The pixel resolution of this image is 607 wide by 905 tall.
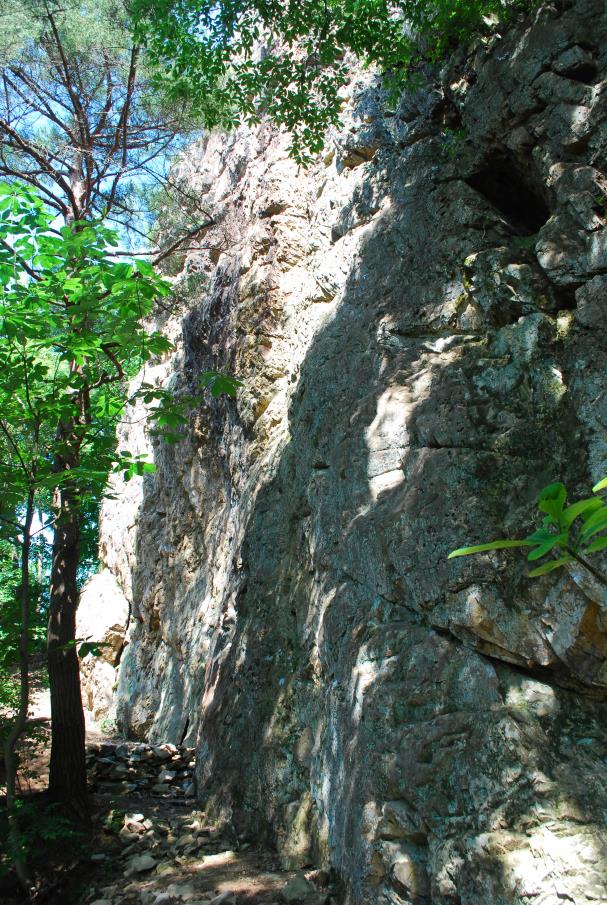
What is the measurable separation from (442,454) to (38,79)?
8.03 metres

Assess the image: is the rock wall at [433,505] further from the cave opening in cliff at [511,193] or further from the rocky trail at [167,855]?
the rocky trail at [167,855]

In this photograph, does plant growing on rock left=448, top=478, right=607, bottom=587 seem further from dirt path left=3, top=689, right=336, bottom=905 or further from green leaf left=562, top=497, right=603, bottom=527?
dirt path left=3, top=689, right=336, bottom=905

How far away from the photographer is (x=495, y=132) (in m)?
5.45

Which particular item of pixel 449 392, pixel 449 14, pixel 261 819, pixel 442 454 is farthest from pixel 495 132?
pixel 261 819

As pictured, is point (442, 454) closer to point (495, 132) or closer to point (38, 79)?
point (495, 132)

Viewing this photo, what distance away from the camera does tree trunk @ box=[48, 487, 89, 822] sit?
239 inches

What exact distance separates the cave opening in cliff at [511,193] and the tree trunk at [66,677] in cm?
437

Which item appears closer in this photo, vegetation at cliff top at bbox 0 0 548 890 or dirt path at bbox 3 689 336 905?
dirt path at bbox 3 689 336 905

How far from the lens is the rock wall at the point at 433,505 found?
335 cm

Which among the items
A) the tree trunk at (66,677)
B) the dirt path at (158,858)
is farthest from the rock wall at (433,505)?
the tree trunk at (66,677)

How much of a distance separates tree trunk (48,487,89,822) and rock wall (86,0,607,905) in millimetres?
1168

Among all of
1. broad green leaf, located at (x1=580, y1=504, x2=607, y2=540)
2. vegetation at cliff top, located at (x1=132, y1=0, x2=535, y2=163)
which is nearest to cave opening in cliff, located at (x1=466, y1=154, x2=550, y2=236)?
vegetation at cliff top, located at (x1=132, y1=0, x2=535, y2=163)

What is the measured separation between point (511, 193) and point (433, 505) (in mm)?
2928

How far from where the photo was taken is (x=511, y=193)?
18.4 feet
